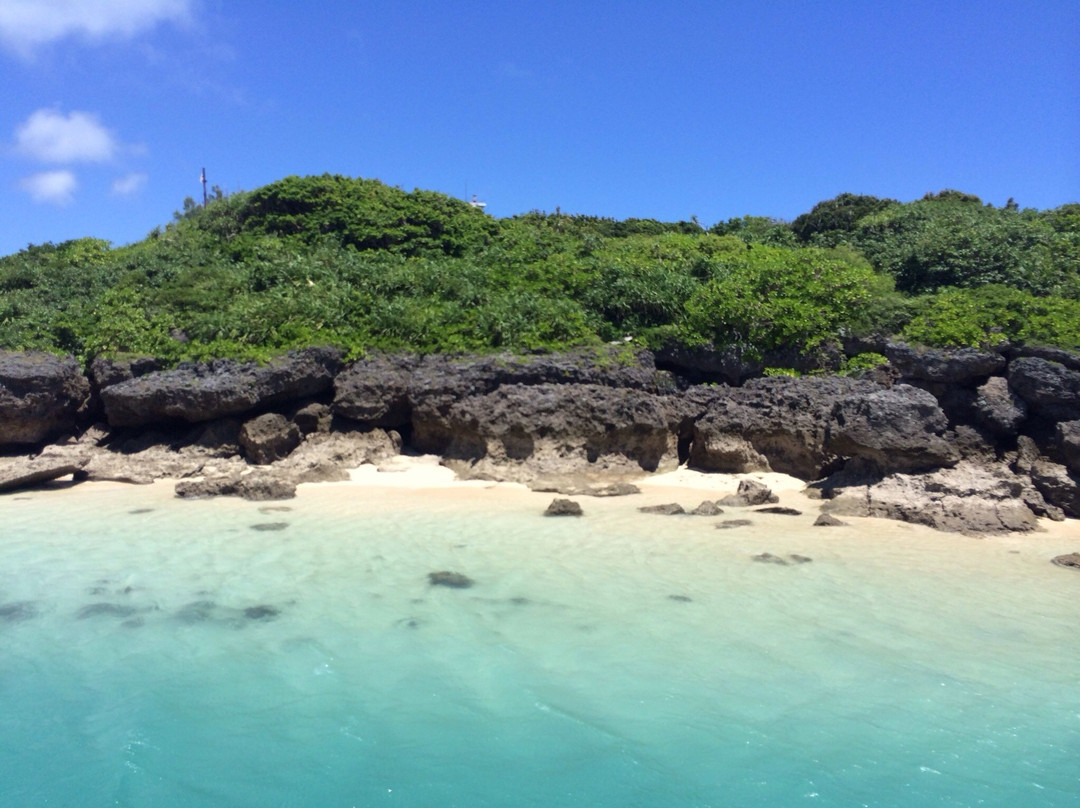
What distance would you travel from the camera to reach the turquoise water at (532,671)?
5223 mm

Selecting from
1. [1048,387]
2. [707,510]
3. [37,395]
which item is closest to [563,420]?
[707,510]

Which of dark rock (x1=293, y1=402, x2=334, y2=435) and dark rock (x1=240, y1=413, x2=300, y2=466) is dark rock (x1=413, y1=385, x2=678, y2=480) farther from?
dark rock (x1=240, y1=413, x2=300, y2=466)

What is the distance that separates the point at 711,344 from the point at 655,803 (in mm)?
12765

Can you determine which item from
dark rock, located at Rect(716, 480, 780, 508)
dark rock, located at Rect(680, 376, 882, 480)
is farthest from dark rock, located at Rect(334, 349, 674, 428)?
dark rock, located at Rect(716, 480, 780, 508)

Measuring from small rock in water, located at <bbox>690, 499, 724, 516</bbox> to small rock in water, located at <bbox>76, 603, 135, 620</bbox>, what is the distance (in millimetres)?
7840

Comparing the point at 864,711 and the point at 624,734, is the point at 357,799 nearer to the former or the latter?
the point at 624,734

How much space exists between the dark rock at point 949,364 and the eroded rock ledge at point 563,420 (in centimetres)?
3

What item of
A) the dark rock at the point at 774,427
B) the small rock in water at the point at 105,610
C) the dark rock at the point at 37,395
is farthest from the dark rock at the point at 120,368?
the dark rock at the point at 774,427

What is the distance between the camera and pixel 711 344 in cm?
1684

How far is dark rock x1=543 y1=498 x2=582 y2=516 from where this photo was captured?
12.4 m

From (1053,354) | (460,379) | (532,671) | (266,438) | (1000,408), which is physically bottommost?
(532,671)

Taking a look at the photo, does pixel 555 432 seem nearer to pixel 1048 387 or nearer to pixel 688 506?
pixel 688 506

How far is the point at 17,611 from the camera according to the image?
8.05 metres

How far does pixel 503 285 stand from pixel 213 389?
7.38 meters
